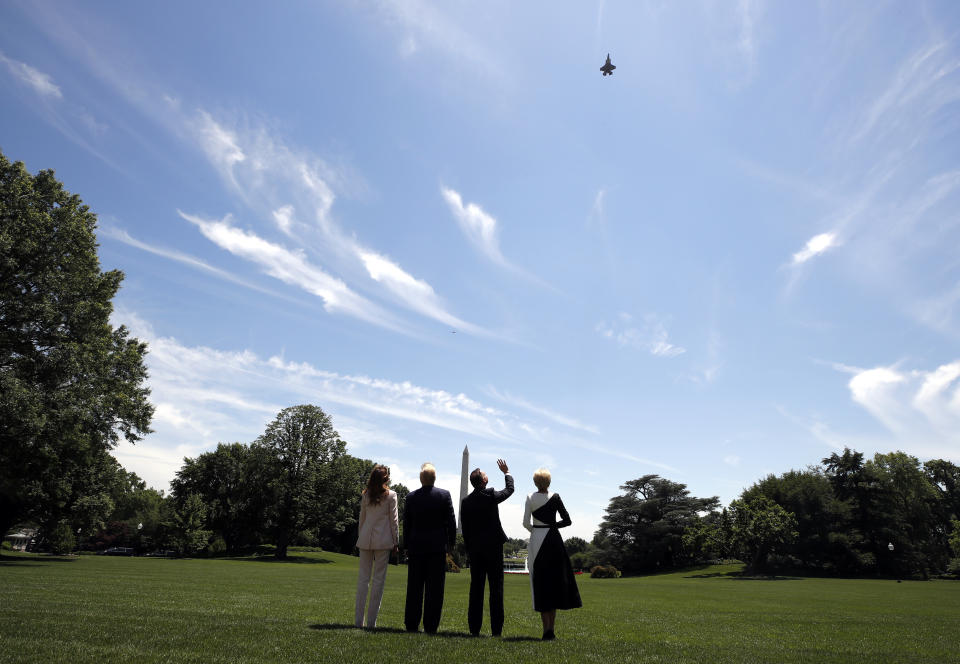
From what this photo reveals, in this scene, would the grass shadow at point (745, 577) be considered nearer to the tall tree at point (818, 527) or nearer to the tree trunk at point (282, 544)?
the tall tree at point (818, 527)

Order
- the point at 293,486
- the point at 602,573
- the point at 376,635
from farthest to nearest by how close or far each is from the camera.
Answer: the point at 293,486 < the point at 602,573 < the point at 376,635

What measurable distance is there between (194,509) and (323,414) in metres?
17.0

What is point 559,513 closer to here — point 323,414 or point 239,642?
point 239,642

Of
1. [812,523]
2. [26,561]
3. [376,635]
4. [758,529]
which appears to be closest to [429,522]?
[376,635]

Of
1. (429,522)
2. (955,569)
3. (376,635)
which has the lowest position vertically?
(955,569)

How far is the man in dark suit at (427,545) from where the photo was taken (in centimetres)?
740

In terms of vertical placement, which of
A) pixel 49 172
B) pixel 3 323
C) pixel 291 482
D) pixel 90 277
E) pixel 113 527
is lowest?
pixel 113 527

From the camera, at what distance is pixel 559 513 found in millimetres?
7676

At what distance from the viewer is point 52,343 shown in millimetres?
24484

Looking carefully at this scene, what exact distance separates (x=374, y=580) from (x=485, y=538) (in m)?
1.76

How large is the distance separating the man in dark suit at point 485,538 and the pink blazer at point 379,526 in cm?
108

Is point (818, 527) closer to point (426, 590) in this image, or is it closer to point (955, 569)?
point (955, 569)

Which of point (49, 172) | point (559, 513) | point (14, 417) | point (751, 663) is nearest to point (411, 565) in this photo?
point (559, 513)

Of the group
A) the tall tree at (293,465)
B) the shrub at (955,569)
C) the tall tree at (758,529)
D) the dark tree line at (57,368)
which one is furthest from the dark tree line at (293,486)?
the shrub at (955,569)
